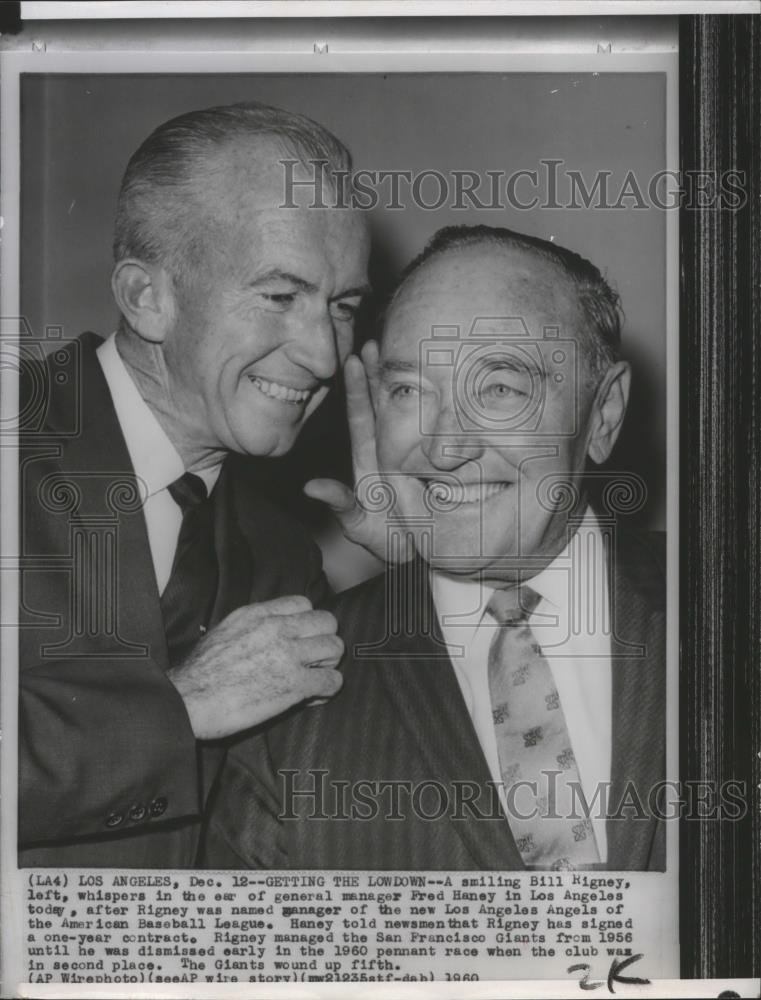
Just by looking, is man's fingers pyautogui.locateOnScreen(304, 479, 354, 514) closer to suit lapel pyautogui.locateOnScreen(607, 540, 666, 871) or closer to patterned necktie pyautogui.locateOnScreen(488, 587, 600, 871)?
patterned necktie pyautogui.locateOnScreen(488, 587, 600, 871)

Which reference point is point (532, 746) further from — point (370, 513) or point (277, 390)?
point (277, 390)

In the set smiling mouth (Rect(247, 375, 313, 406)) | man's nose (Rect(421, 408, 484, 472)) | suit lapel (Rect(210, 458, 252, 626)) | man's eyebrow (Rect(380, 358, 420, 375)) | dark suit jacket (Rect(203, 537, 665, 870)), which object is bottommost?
dark suit jacket (Rect(203, 537, 665, 870))

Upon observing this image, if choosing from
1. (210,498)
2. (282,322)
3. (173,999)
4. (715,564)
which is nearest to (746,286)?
(715,564)

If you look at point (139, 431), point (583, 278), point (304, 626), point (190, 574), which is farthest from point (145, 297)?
point (583, 278)

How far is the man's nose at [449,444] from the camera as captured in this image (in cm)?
155

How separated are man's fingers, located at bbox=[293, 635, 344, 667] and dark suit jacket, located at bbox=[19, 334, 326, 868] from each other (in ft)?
0.24

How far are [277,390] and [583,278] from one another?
50cm

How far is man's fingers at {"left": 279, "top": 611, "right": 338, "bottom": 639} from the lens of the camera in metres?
1.54

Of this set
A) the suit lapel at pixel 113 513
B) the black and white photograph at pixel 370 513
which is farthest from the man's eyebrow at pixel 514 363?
the suit lapel at pixel 113 513

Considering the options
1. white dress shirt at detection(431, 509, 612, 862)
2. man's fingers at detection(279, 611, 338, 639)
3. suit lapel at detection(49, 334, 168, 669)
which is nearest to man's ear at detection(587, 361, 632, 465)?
white dress shirt at detection(431, 509, 612, 862)

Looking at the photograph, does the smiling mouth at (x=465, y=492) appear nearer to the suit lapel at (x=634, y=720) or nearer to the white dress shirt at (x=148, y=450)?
the suit lapel at (x=634, y=720)

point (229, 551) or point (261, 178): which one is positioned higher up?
point (261, 178)

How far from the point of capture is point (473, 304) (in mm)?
1544

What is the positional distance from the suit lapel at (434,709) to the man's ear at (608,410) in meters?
0.33
